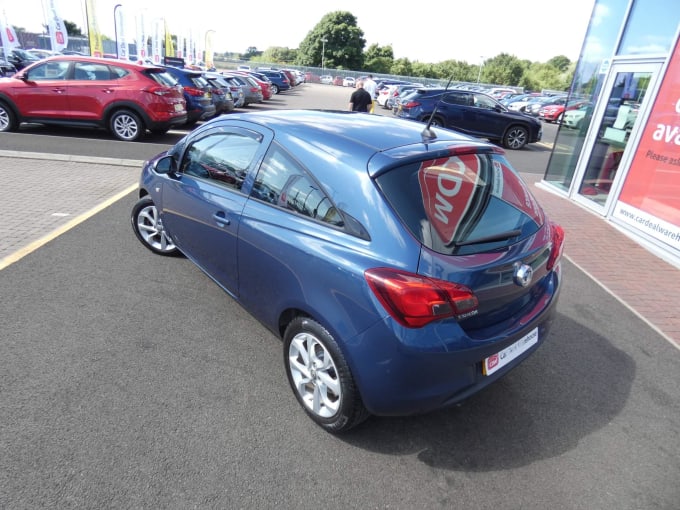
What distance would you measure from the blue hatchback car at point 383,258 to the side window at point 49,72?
9757 millimetres

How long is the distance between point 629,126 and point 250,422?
7356mm

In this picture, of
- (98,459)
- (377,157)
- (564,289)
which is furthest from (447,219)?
(564,289)

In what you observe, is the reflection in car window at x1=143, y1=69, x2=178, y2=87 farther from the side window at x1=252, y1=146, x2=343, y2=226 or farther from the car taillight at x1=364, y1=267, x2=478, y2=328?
the car taillight at x1=364, y1=267, x2=478, y2=328

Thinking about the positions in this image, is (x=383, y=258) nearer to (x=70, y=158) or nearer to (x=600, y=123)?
(x=600, y=123)

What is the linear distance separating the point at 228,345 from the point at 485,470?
1.89 metres

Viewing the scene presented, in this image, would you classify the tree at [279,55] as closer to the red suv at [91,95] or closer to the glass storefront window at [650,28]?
the red suv at [91,95]

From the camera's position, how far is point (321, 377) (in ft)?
8.06

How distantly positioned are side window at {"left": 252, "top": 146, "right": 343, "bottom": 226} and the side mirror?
1.33 metres

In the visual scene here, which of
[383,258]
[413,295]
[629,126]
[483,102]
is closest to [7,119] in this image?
[383,258]

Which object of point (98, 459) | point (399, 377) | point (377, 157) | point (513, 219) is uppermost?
point (377, 157)

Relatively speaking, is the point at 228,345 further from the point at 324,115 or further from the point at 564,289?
the point at 564,289

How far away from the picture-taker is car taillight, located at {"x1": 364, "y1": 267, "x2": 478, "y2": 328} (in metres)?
2.04

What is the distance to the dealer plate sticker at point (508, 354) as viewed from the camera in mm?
2316

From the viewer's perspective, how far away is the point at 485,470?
2361 mm
